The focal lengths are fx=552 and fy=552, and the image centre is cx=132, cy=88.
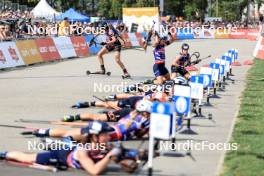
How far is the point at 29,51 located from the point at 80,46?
22.5ft

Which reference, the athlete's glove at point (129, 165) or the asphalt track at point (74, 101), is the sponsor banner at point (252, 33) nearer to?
the asphalt track at point (74, 101)

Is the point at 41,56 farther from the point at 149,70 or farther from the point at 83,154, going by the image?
the point at 83,154

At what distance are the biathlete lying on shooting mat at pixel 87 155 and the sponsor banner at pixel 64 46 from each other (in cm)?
2149

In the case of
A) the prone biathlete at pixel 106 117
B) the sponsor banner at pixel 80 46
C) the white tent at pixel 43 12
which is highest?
the white tent at pixel 43 12

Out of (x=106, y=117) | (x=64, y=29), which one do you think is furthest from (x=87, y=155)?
(x=64, y=29)

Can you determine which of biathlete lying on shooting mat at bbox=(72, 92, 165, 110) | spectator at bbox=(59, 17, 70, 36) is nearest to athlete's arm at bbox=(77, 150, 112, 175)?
biathlete lying on shooting mat at bbox=(72, 92, 165, 110)

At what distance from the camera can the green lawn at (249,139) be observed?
8.05 metres

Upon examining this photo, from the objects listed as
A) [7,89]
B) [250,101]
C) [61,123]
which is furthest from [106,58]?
[61,123]

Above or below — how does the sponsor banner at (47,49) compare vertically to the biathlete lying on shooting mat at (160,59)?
below

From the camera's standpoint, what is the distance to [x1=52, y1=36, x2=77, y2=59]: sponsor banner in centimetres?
2985

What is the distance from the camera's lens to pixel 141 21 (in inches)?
2156

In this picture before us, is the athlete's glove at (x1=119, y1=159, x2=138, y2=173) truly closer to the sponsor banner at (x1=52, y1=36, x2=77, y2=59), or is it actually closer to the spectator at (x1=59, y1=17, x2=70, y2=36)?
the sponsor banner at (x1=52, y1=36, x2=77, y2=59)

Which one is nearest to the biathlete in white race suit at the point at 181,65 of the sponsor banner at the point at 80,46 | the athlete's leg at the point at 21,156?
the athlete's leg at the point at 21,156

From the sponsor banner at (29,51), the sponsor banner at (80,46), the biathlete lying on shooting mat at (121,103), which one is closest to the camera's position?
the biathlete lying on shooting mat at (121,103)
